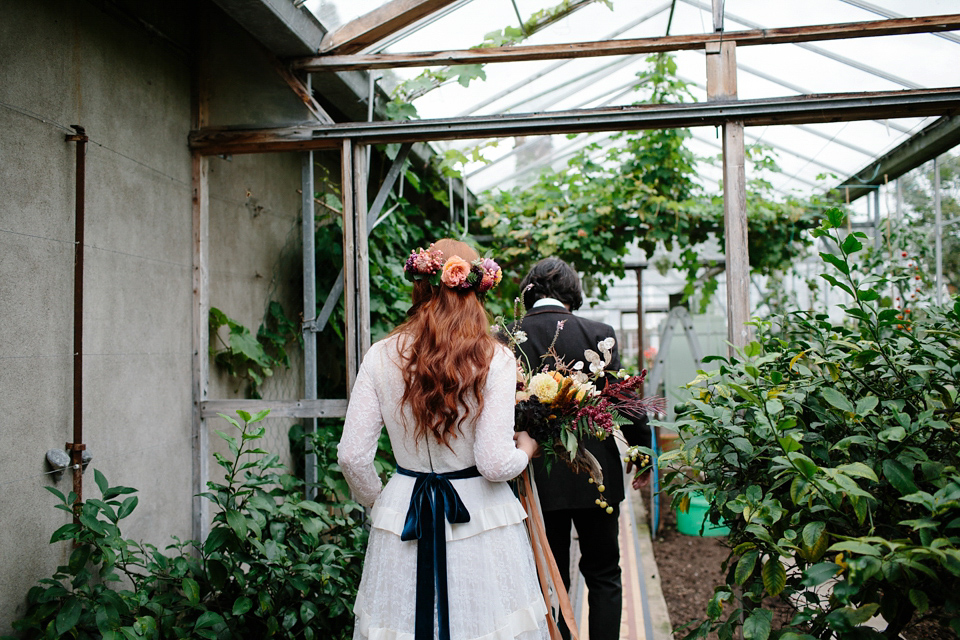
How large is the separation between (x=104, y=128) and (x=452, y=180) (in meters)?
2.78

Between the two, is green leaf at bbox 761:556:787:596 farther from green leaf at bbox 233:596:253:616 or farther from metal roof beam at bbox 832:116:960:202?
metal roof beam at bbox 832:116:960:202

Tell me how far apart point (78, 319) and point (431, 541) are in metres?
1.51

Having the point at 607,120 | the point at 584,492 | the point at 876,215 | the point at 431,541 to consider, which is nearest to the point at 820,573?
the point at 431,541

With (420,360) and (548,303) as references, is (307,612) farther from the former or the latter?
(548,303)

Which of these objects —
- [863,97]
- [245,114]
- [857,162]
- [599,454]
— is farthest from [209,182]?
[857,162]

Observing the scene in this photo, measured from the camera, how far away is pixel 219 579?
80.8 inches

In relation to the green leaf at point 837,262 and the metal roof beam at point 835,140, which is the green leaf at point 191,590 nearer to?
the green leaf at point 837,262

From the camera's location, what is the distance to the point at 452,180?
15.9 feet

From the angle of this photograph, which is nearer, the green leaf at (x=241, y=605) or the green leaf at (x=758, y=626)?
the green leaf at (x=758, y=626)

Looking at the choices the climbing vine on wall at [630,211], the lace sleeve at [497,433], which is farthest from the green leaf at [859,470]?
the climbing vine on wall at [630,211]

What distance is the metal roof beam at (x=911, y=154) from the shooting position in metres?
4.06

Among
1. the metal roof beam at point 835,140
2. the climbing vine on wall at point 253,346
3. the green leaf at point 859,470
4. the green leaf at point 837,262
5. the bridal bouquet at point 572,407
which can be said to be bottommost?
the green leaf at point 859,470

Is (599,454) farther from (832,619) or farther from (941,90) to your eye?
(941,90)

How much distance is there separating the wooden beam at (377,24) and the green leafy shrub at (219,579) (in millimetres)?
1778
